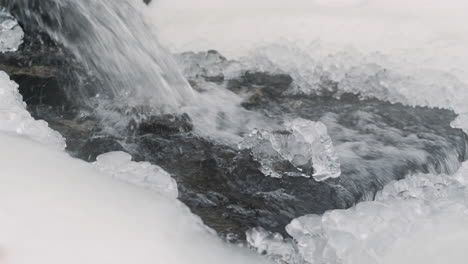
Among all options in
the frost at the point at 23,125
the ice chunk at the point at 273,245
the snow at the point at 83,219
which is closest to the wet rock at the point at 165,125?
the frost at the point at 23,125

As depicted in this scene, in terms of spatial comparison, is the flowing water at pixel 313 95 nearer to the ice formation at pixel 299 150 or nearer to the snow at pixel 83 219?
the ice formation at pixel 299 150

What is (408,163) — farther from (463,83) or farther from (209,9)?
(209,9)

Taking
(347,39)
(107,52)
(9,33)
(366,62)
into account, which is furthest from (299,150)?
(347,39)

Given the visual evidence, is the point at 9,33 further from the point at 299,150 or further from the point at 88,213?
the point at 88,213

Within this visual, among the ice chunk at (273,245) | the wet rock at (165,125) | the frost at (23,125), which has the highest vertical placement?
the frost at (23,125)

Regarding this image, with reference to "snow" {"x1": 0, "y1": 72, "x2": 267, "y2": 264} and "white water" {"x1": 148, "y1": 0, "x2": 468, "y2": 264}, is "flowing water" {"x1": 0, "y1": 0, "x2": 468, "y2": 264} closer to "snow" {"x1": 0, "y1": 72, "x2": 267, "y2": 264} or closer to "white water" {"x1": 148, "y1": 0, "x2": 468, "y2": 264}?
"white water" {"x1": 148, "y1": 0, "x2": 468, "y2": 264}

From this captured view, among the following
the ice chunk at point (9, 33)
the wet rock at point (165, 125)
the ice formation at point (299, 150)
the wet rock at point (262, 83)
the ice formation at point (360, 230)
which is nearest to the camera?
the ice formation at point (360, 230)

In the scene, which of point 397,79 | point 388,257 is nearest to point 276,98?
point 397,79

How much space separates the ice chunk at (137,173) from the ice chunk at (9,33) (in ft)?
4.33

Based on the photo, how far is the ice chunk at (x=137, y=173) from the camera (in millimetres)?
2113

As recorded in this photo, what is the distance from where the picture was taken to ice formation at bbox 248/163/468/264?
1.93 metres

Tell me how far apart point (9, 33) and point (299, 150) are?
1.61m

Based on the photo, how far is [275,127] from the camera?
125 inches

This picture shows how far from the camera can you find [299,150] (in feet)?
9.15
